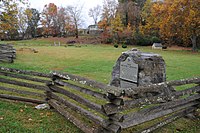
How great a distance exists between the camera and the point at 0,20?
14.3 meters

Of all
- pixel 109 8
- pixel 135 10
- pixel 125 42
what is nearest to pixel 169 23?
pixel 125 42

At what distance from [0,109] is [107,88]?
3.35 metres

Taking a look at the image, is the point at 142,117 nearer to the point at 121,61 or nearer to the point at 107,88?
the point at 107,88

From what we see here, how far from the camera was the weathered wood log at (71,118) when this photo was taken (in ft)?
12.6

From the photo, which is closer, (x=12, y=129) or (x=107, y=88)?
(x=107, y=88)

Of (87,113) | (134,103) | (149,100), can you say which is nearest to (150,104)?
(149,100)

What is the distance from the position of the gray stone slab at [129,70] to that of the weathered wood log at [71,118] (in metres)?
2.66

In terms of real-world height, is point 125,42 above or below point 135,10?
below

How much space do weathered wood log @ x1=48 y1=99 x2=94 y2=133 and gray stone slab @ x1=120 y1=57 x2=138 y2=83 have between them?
266 centimetres

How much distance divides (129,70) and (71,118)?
292 cm

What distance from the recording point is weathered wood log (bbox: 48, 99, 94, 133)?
3.85 m

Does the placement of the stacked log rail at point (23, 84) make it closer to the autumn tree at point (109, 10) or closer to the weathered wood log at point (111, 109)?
the weathered wood log at point (111, 109)

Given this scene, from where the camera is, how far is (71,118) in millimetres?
4344

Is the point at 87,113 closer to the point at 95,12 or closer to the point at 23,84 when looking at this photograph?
the point at 23,84
